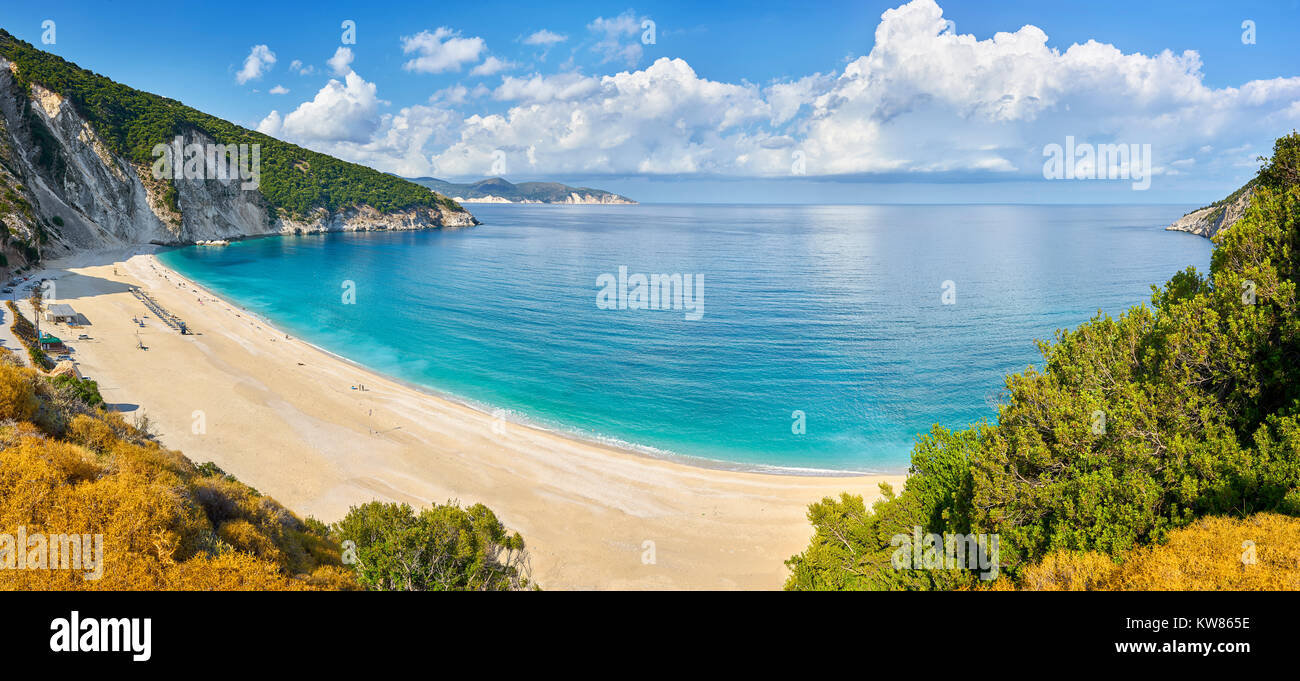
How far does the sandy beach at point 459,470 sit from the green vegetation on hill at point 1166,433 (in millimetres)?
9445

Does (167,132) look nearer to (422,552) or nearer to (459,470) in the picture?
(459,470)

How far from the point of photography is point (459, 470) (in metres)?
30.2

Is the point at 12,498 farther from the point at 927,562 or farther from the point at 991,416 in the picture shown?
the point at 991,416

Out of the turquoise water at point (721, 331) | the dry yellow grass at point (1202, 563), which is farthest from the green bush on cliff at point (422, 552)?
the turquoise water at point (721, 331)

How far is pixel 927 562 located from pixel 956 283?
87.2 m

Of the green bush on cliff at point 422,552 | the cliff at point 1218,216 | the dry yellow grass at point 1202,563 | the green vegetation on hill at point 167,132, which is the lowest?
the green bush on cliff at point 422,552

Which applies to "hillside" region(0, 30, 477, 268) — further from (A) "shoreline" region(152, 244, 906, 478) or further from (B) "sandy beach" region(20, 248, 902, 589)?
(A) "shoreline" region(152, 244, 906, 478)

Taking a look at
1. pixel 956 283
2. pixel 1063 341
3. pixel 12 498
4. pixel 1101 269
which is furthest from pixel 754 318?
pixel 1101 269

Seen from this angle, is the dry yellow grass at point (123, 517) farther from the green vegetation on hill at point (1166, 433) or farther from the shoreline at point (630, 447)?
the shoreline at point (630, 447)

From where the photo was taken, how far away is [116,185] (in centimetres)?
10369

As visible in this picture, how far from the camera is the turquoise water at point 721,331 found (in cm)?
3938

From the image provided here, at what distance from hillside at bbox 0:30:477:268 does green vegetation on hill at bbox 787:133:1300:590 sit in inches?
3565

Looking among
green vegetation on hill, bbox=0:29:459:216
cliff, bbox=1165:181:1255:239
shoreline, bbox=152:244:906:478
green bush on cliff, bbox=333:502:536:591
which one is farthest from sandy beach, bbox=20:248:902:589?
cliff, bbox=1165:181:1255:239

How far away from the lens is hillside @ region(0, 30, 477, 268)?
265ft
